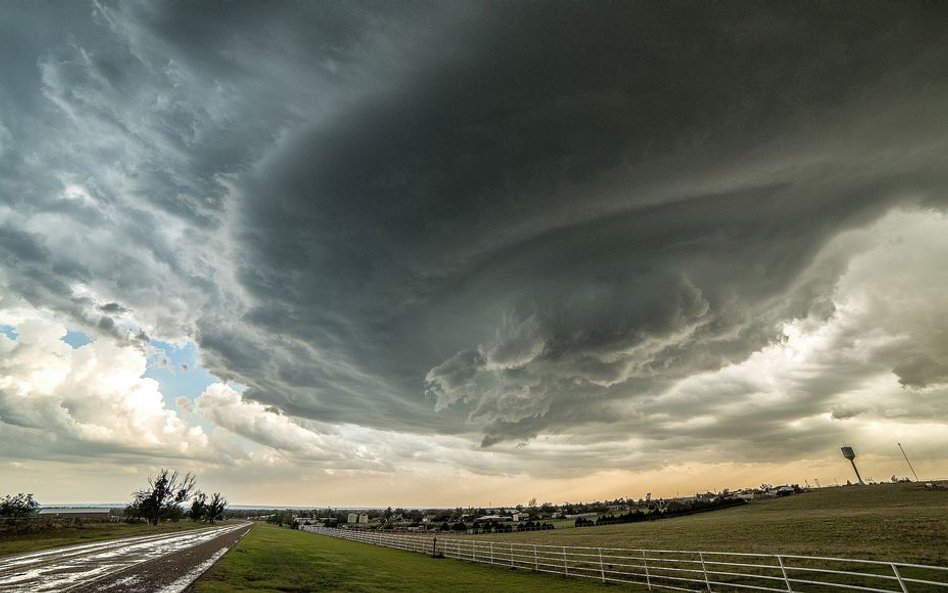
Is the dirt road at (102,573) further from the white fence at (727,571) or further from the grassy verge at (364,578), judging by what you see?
the white fence at (727,571)

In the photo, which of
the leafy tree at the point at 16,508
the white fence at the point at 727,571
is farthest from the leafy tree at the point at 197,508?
the white fence at the point at 727,571

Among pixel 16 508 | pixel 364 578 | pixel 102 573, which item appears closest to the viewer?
pixel 102 573

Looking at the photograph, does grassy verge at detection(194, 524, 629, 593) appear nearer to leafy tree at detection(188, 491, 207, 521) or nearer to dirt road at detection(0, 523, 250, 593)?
dirt road at detection(0, 523, 250, 593)

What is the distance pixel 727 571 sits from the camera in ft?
107

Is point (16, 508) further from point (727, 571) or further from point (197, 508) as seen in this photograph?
point (727, 571)

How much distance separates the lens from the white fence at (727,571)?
780 inches

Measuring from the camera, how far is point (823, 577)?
1113 inches

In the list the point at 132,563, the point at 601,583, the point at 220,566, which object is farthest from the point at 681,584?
the point at 132,563

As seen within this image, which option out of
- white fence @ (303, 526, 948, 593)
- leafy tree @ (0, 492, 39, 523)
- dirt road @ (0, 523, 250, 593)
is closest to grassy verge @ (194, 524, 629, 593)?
dirt road @ (0, 523, 250, 593)

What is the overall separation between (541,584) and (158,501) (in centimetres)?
11359

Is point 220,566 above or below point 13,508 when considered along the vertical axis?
below

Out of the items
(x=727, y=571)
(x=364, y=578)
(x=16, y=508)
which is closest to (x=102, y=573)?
(x=364, y=578)

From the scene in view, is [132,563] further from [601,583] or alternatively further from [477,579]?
[601,583]

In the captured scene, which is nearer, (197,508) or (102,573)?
(102,573)
